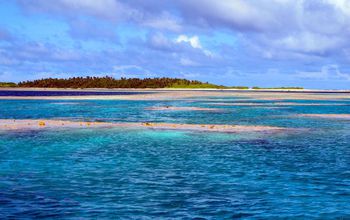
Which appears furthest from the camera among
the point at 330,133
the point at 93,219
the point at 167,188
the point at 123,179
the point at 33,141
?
the point at 330,133

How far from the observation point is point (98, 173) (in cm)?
1783

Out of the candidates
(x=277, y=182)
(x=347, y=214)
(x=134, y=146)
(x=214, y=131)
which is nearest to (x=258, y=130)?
(x=214, y=131)

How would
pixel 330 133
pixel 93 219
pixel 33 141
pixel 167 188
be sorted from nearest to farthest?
1. pixel 93 219
2. pixel 167 188
3. pixel 33 141
4. pixel 330 133

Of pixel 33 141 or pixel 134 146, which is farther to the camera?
A: pixel 33 141

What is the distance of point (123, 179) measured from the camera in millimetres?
16781

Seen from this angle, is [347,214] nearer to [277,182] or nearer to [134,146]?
[277,182]

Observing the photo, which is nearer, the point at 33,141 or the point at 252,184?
the point at 252,184

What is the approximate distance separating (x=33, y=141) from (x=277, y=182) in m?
15.7

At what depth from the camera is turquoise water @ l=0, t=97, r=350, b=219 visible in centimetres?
1293

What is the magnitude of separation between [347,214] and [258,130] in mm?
20884

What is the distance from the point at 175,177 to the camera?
1709 cm

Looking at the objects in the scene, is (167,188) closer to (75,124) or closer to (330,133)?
(330,133)

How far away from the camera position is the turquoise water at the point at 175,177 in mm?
12930

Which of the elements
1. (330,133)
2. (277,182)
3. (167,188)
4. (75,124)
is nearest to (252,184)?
(277,182)
